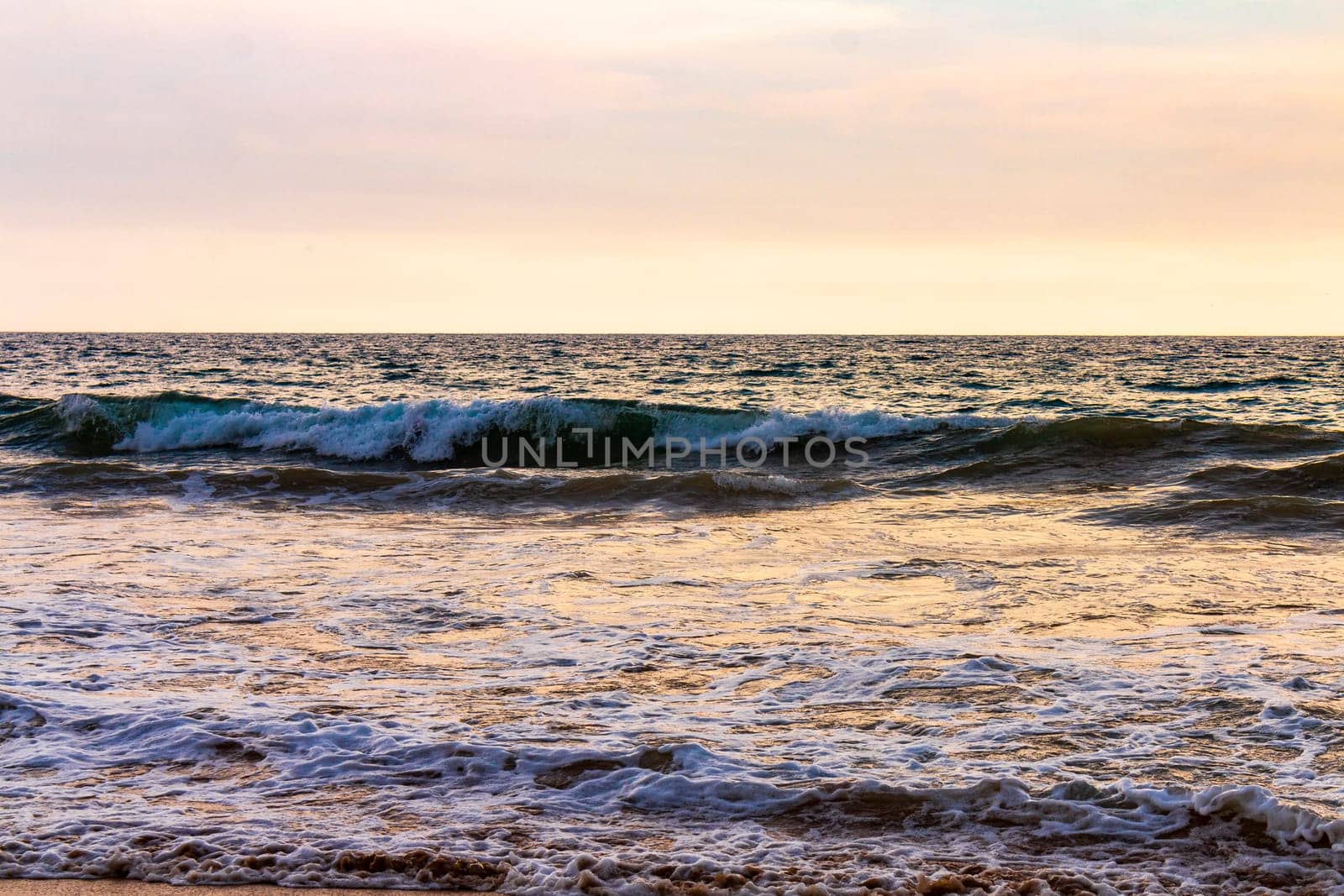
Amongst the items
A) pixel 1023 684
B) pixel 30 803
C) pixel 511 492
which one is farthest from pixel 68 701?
pixel 511 492

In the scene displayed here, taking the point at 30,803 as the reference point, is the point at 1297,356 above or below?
above

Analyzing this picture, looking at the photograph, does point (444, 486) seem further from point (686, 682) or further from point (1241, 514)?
point (1241, 514)

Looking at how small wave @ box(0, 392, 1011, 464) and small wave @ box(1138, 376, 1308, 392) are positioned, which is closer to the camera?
small wave @ box(0, 392, 1011, 464)

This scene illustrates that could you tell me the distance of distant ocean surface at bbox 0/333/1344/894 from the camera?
3162mm

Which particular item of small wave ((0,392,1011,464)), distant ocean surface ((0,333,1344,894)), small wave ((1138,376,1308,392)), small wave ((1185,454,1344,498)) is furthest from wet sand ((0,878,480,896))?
small wave ((1138,376,1308,392))

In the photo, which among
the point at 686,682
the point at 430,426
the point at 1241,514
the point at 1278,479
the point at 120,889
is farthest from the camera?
the point at 430,426

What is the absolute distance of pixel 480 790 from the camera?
3605 millimetres

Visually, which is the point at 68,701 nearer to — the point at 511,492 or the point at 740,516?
the point at 740,516

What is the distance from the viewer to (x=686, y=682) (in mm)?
4773

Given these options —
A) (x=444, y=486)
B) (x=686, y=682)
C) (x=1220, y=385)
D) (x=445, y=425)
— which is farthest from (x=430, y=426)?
(x=1220, y=385)

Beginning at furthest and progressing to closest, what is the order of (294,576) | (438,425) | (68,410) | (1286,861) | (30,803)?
(68,410), (438,425), (294,576), (30,803), (1286,861)

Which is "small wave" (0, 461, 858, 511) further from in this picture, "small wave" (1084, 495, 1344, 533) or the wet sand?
the wet sand

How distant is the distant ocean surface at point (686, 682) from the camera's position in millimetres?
3162

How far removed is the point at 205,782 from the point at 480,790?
Answer: 0.97 metres
